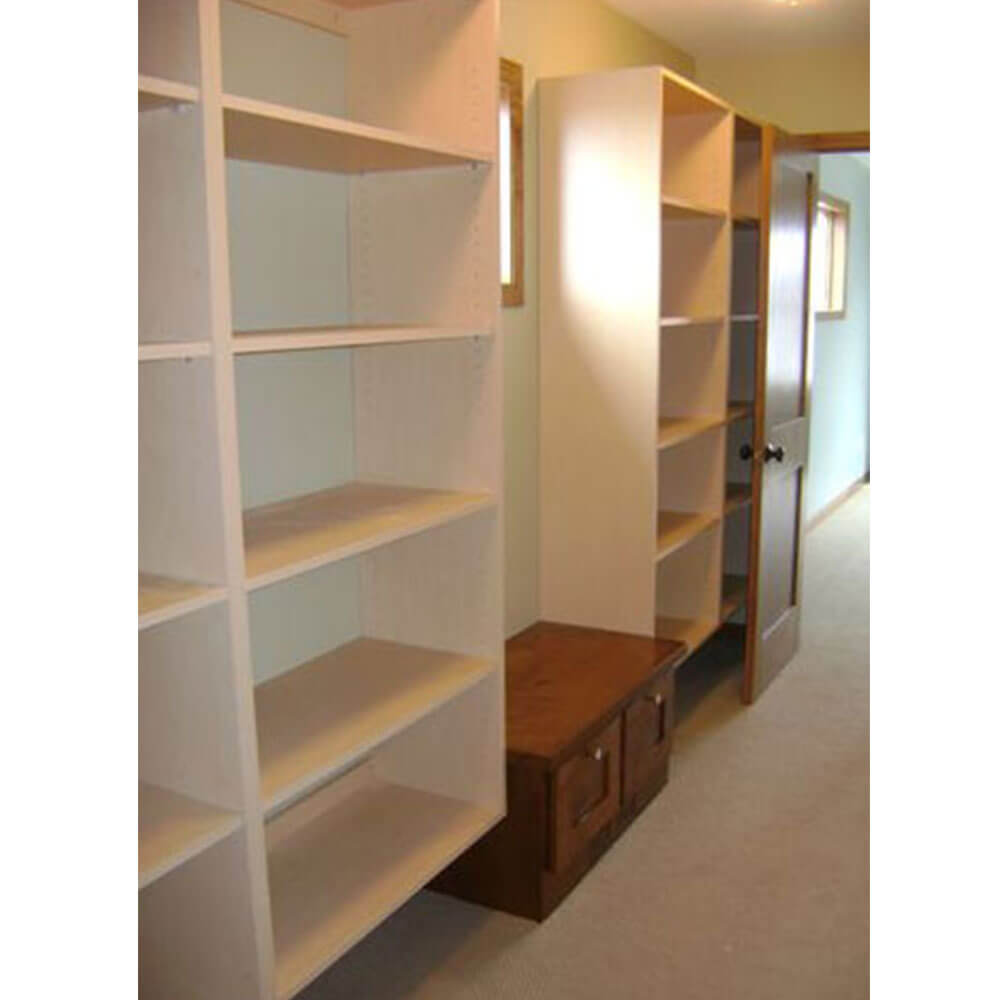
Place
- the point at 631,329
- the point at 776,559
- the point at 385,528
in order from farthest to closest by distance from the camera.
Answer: the point at 776,559 < the point at 631,329 < the point at 385,528

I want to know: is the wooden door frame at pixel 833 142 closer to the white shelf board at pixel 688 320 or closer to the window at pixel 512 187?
the white shelf board at pixel 688 320

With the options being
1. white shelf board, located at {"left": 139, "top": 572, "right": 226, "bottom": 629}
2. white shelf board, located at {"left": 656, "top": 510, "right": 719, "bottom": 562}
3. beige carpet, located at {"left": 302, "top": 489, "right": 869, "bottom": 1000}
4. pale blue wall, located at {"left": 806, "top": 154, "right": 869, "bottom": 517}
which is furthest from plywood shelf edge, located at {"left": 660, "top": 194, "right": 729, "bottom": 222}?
pale blue wall, located at {"left": 806, "top": 154, "right": 869, "bottom": 517}

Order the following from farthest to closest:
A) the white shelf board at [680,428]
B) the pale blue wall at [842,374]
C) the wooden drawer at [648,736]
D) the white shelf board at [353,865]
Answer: the pale blue wall at [842,374]
the white shelf board at [680,428]
the wooden drawer at [648,736]
the white shelf board at [353,865]

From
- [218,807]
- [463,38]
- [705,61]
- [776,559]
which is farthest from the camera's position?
[705,61]

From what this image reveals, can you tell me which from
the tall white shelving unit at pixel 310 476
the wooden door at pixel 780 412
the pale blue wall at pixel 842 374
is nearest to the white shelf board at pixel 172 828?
the tall white shelving unit at pixel 310 476

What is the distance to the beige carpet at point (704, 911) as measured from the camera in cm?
248

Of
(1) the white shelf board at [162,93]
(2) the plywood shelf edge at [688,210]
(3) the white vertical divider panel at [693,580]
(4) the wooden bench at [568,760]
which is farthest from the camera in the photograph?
(3) the white vertical divider panel at [693,580]

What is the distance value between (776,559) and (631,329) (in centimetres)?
132

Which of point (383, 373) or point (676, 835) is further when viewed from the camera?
point (676, 835)

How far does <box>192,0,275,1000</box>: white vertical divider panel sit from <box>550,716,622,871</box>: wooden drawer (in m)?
1.00

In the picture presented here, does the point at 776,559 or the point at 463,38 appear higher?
the point at 463,38
